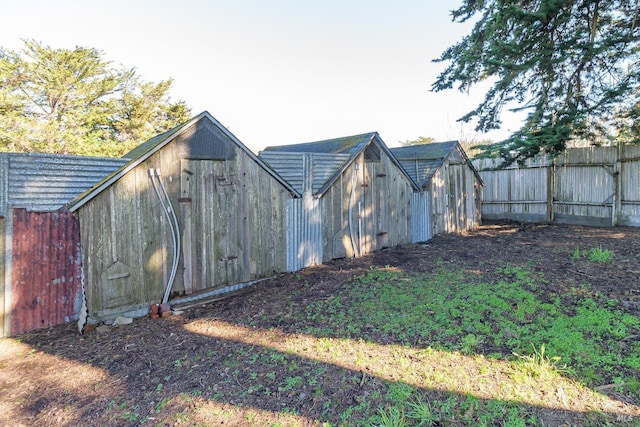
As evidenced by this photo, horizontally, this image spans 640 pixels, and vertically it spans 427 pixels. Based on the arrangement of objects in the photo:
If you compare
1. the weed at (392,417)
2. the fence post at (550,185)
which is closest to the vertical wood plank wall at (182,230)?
the weed at (392,417)

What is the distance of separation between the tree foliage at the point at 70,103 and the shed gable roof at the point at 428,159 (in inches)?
614

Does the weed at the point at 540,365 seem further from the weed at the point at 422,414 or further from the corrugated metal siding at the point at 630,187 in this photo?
the corrugated metal siding at the point at 630,187

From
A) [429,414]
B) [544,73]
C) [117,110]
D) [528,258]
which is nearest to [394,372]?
[429,414]

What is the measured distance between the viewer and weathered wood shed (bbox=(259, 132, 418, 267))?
850 cm

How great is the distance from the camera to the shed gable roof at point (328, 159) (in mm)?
8492

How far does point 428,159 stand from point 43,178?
12138 mm

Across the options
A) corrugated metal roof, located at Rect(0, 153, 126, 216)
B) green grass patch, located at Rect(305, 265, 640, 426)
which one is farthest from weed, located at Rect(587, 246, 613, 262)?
corrugated metal roof, located at Rect(0, 153, 126, 216)

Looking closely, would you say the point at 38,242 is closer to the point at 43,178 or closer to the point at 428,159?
the point at 43,178

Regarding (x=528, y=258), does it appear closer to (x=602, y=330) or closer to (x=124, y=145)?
(x=602, y=330)

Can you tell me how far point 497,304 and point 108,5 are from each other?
12.6 m

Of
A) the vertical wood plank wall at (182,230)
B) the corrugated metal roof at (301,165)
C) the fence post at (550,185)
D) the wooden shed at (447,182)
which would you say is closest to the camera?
the vertical wood plank wall at (182,230)

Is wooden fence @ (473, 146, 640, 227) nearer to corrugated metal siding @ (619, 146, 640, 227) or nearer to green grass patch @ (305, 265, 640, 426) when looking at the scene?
corrugated metal siding @ (619, 146, 640, 227)

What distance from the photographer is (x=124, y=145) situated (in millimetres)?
19125

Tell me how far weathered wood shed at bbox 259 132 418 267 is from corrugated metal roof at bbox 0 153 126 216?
3.79 m
